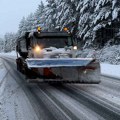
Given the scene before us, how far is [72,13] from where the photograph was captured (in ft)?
117

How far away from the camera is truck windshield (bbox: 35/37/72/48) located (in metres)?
14.0

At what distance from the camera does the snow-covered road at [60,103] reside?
24.5 feet

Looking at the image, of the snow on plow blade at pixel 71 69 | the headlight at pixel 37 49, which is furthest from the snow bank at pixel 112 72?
the headlight at pixel 37 49

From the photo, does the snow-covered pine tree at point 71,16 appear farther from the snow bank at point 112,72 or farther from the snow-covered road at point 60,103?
the snow-covered road at point 60,103

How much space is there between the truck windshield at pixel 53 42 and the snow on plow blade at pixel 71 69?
2022 mm

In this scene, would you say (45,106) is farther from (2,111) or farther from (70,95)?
(70,95)

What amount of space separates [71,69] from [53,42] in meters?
2.63

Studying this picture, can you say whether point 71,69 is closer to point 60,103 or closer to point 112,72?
point 60,103

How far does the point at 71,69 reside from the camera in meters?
12.0

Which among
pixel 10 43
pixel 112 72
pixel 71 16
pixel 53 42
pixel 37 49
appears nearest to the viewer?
pixel 37 49

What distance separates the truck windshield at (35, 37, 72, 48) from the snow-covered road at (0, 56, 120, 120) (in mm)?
2347

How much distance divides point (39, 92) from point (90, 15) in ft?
61.7

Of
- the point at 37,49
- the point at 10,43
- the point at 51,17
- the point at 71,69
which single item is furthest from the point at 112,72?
the point at 10,43

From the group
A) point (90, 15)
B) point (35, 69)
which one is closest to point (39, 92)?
point (35, 69)
